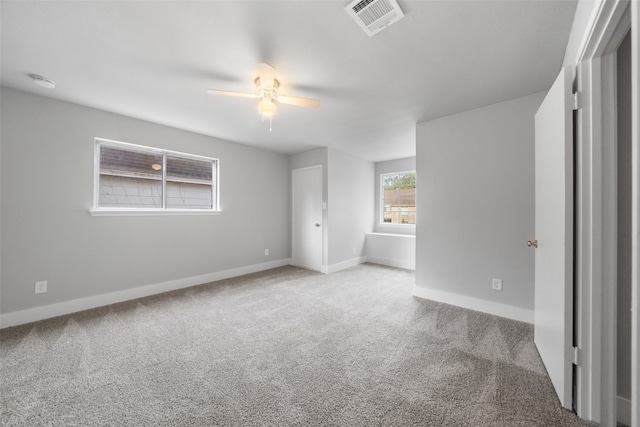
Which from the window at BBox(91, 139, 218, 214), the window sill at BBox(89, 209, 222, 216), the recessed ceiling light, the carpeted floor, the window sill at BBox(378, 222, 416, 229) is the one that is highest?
the recessed ceiling light

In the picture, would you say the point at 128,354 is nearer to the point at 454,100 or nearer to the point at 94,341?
the point at 94,341

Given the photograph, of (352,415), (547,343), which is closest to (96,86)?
(352,415)

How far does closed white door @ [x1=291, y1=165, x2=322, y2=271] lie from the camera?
455 cm

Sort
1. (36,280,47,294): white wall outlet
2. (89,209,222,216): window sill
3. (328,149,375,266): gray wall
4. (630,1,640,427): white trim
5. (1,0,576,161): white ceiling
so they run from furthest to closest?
1. (328,149,375,266): gray wall
2. (89,209,222,216): window sill
3. (36,280,47,294): white wall outlet
4. (1,0,576,161): white ceiling
5. (630,1,640,427): white trim

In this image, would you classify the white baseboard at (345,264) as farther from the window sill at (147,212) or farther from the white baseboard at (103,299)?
the window sill at (147,212)

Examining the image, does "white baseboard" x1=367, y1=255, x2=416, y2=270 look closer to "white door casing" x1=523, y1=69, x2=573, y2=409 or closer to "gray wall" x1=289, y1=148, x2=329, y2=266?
"gray wall" x1=289, y1=148, x2=329, y2=266

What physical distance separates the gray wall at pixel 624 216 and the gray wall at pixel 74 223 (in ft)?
14.1

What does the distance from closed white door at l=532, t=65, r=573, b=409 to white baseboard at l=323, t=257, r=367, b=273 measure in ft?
9.97

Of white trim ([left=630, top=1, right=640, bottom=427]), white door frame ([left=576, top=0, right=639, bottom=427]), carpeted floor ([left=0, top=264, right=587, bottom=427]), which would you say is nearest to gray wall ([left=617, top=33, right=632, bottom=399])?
white door frame ([left=576, top=0, right=639, bottom=427])

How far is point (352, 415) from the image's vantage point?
4.31 ft

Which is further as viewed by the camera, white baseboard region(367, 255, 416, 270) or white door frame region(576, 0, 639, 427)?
white baseboard region(367, 255, 416, 270)

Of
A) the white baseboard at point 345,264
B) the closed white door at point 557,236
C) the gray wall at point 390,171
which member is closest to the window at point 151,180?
the white baseboard at point 345,264

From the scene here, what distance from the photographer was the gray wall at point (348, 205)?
14.9 feet

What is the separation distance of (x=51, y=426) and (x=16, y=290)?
6.51ft
